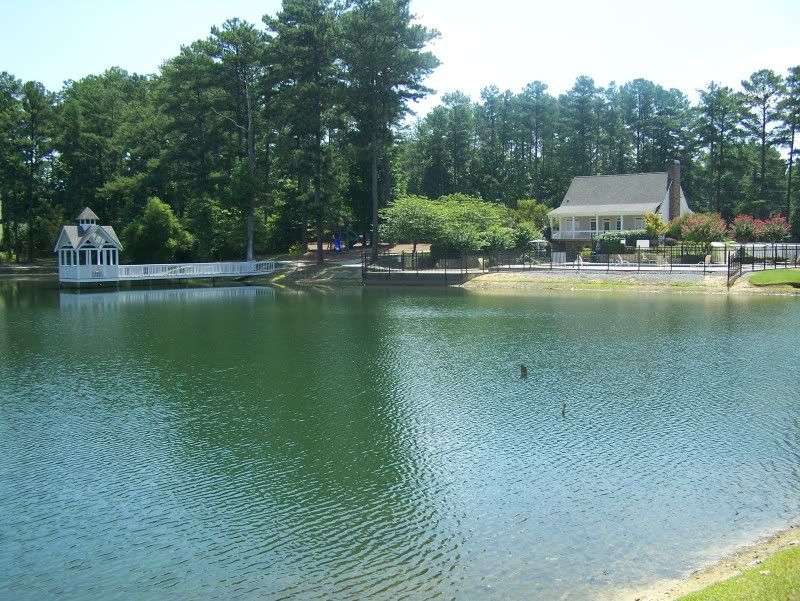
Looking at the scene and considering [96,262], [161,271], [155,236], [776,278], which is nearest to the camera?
[776,278]

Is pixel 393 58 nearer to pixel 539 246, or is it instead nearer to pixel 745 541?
pixel 539 246

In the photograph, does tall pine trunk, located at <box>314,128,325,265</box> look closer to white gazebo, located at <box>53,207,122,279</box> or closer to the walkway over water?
the walkway over water

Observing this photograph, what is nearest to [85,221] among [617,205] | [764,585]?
[617,205]

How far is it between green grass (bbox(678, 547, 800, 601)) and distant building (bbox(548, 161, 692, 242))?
56.9 m

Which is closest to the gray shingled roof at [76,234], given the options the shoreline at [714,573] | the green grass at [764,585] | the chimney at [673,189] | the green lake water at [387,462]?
the green lake water at [387,462]

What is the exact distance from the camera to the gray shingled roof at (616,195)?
213ft

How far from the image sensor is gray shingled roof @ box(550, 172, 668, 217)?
64.9 m

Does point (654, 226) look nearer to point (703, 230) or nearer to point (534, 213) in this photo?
point (703, 230)

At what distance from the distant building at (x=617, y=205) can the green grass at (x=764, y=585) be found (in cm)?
5686

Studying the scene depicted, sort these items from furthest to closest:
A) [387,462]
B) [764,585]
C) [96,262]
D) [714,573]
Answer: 1. [96,262]
2. [387,462]
3. [714,573]
4. [764,585]

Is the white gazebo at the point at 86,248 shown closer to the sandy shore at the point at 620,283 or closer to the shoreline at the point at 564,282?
the shoreline at the point at 564,282

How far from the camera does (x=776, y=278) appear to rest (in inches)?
1748

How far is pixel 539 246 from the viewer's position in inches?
2440

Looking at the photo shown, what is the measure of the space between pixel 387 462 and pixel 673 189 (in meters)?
59.1
